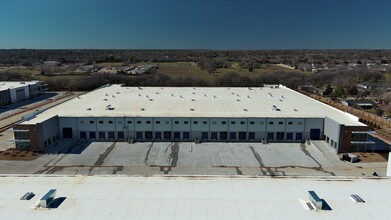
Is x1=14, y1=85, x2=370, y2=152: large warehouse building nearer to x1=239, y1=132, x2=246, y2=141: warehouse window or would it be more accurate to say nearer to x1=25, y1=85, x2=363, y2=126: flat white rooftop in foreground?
x1=239, y1=132, x2=246, y2=141: warehouse window

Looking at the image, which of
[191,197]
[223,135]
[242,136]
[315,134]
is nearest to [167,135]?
[223,135]

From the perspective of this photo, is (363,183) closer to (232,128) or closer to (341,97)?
(232,128)

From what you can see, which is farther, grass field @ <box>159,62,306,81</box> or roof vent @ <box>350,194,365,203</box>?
grass field @ <box>159,62,306,81</box>

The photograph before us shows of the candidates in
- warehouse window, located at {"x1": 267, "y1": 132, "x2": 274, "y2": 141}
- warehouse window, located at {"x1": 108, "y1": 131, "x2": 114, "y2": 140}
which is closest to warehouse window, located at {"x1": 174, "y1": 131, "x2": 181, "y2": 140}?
warehouse window, located at {"x1": 108, "y1": 131, "x2": 114, "y2": 140}

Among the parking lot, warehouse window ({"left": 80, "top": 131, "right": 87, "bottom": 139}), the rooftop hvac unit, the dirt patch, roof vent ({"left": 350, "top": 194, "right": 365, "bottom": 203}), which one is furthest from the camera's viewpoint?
warehouse window ({"left": 80, "top": 131, "right": 87, "bottom": 139})

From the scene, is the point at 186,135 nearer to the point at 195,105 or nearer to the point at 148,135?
the point at 148,135

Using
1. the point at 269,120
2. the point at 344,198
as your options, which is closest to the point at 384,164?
the point at 269,120

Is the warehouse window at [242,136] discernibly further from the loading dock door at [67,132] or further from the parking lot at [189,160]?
the loading dock door at [67,132]
